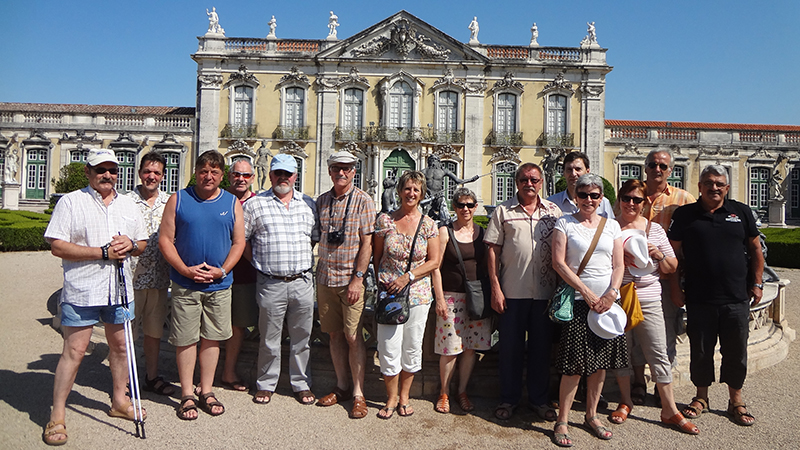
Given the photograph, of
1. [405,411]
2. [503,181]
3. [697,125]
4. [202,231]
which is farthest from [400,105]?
[405,411]

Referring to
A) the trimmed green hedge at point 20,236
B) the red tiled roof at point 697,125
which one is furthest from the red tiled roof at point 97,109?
the red tiled roof at point 697,125

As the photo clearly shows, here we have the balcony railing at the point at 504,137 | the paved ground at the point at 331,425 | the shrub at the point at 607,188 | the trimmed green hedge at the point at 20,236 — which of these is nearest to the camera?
the paved ground at the point at 331,425

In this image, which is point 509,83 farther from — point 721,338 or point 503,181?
point 721,338

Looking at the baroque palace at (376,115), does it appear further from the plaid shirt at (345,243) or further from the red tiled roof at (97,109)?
the plaid shirt at (345,243)

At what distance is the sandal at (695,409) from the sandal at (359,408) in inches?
83.9

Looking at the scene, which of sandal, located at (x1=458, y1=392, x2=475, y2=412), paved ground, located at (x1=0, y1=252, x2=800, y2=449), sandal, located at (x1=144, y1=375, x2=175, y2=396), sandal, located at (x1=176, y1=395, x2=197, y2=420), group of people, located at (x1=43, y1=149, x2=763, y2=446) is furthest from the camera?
sandal, located at (x1=144, y1=375, x2=175, y2=396)

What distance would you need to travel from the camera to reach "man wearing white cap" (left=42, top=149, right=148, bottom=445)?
294 cm

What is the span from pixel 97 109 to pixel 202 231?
25759 mm

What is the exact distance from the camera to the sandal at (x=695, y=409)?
340cm

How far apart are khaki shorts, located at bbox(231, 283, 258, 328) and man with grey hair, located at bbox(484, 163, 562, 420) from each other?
5.59 feet

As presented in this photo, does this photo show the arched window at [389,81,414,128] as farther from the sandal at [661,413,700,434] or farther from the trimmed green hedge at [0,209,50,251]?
the sandal at [661,413,700,434]

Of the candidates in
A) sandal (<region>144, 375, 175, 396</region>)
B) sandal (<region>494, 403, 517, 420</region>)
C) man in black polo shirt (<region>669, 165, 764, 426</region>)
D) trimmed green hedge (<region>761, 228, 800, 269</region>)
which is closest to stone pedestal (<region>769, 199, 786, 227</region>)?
trimmed green hedge (<region>761, 228, 800, 269</region>)

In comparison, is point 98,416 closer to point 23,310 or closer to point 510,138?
point 23,310

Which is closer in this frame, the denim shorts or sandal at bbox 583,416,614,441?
the denim shorts
